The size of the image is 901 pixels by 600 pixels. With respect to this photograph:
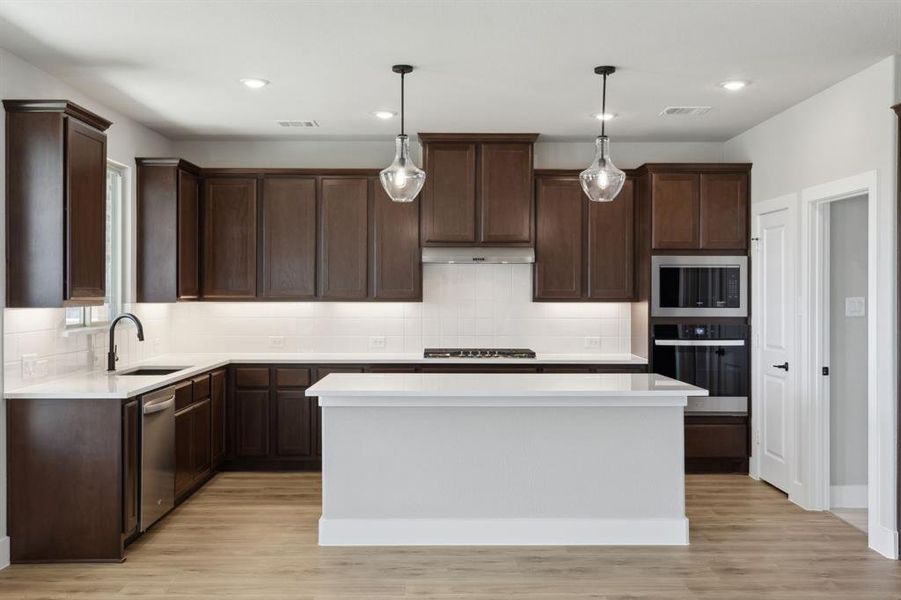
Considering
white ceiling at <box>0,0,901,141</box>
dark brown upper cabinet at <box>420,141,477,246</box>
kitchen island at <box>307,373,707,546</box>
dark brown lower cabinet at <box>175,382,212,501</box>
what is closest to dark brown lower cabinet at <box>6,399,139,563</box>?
dark brown lower cabinet at <box>175,382,212,501</box>

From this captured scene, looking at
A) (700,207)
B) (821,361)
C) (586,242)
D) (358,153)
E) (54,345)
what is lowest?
(821,361)

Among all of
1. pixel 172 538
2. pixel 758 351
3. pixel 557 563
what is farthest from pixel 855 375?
pixel 172 538

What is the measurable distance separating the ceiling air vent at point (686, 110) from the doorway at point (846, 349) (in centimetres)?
111

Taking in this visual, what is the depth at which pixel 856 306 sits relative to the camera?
15.8 feet

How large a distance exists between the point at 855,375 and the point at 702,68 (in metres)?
2.32

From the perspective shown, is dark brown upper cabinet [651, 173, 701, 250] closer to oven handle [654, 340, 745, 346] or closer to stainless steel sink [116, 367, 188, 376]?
oven handle [654, 340, 745, 346]

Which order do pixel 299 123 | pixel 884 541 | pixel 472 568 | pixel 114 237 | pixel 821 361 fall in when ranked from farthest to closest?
pixel 299 123
pixel 114 237
pixel 821 361
pixel 884 541
pixel 472 568

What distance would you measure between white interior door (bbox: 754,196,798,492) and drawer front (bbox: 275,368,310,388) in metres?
3.56

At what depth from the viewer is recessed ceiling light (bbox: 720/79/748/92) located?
14.8 feet

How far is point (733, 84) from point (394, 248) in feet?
9.45

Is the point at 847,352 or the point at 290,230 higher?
the point at 290,230

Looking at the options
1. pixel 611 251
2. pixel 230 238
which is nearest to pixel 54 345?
pixel 230 238

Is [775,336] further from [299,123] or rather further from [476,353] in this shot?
[299,123]

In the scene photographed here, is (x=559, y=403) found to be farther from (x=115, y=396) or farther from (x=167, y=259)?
(x=167, y=259)
